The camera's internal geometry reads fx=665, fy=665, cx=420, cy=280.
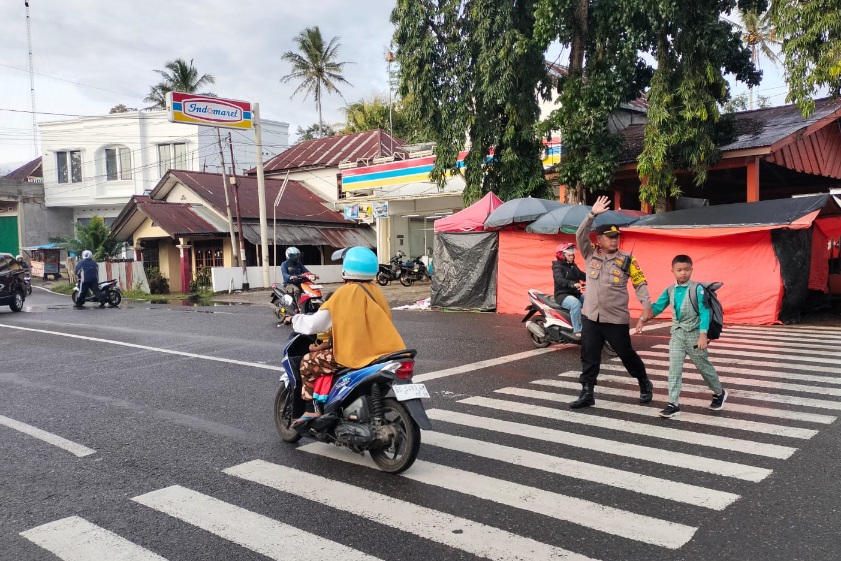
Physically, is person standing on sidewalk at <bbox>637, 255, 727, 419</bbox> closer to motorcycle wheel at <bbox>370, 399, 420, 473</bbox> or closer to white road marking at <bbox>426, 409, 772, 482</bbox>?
white road marking at <bbox>426, 409, 772, 482</bbox>

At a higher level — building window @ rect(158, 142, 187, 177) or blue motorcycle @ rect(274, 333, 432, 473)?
building window @ rect(158, 142, 187, 177)

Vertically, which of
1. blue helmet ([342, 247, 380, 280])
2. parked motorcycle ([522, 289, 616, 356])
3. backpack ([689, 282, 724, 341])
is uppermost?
blue helmet ([342, 247, 380, 280])

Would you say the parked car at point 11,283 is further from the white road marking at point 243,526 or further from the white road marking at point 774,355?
the white road marking at point 774,355

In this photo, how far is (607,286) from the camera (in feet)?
21.2

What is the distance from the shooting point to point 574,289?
32.9 ft

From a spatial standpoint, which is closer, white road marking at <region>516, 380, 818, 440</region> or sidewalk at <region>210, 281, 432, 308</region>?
white road marking at <region>516, 380, 818, 440</region>

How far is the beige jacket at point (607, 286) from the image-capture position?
6.44 metres

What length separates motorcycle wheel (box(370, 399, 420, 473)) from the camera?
4.63 m

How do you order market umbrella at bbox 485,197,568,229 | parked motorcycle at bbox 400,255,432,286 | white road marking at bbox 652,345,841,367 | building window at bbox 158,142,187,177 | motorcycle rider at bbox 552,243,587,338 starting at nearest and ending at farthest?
white road marking at bbox 652,345,841,367, motorcycle rider at bbox 552,243,587,338, market umbrella at bbox 485,197,568,229, parked motorcycle at bbox 400,255,432,286, building window at bbox 158,142,187,177

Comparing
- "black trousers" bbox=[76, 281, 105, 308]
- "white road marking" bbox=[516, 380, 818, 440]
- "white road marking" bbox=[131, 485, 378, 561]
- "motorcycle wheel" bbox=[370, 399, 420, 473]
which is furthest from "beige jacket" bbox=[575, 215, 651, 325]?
"black trousers" bbox=[76, 281, 105, 308]

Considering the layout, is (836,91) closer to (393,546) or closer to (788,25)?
(788,25)

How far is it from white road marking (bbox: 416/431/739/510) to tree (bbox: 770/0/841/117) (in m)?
10.0

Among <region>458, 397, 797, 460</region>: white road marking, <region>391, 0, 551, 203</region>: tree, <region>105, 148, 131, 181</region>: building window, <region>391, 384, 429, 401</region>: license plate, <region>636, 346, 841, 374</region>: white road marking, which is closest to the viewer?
<region>391, 384, 429, 401</region>: license plate

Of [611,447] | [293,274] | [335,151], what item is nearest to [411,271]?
[335,151]
